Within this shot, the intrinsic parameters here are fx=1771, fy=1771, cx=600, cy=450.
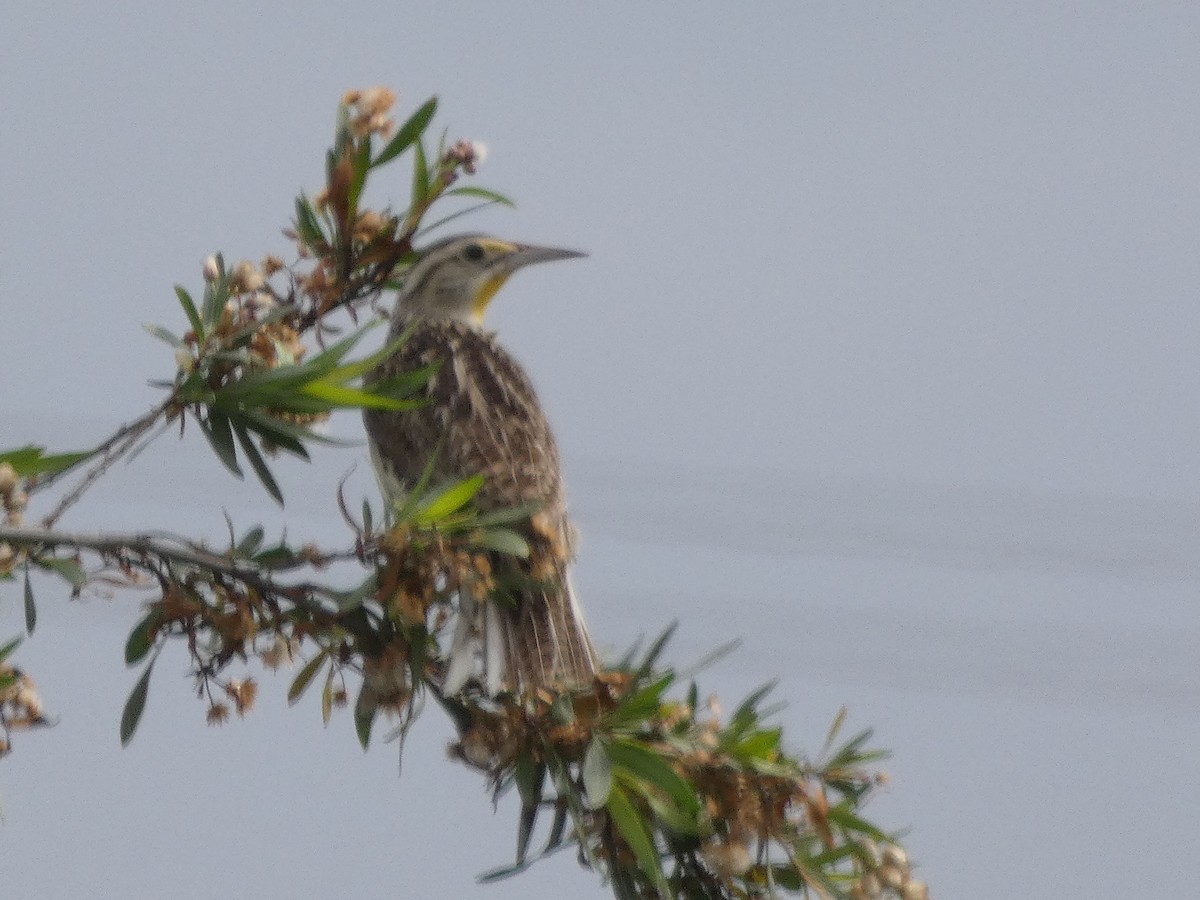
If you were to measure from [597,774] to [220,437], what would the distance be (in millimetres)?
918

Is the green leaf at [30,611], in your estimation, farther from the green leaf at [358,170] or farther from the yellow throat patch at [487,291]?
the yellow throat patch at [487,291]

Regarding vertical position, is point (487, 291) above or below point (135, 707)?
above

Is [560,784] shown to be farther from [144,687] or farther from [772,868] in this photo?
[144,687]

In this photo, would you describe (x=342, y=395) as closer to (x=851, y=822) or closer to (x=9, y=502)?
(x=9, y=502)

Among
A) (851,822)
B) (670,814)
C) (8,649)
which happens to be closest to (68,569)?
(8,649)

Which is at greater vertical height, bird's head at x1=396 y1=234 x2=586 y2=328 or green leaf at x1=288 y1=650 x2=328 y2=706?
bird's head at x1=396 y1=234 x2=586 y2=328

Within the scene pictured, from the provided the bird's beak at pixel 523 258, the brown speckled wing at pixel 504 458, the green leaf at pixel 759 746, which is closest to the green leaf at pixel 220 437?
the brown speckled wing at pixel 504 458

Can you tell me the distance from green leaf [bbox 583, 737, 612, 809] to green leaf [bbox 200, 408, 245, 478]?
31.9 inches

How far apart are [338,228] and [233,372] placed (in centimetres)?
38

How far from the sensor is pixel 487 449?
404cm

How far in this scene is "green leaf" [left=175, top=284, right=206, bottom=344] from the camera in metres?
2.95

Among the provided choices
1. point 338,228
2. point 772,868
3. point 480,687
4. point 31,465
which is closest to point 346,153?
point 338,228

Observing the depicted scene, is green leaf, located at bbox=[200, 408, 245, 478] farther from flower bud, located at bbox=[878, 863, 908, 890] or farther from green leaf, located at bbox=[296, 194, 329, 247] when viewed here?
flower bud, located at bbox=[878, 863, 908, 890]

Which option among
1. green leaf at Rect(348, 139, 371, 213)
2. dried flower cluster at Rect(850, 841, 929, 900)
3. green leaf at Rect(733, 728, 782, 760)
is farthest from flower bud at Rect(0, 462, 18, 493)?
dried flower cluster at Rect(850, 841, 929, 900)
